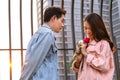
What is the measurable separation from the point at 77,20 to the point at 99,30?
1.43 m

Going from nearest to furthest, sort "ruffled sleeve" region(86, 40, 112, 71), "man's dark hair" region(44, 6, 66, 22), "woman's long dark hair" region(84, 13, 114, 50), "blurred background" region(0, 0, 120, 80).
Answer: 1. "man's dark hair" region(44, 6, 66, 22)
2. "ruffled sleeve" region(86, 40, 112, 71)
3. "woman's long dark hair" region(84, 13, 114, 50)
4. "blurred background" region(0, 0, 120, 80)

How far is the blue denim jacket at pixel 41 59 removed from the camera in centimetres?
341

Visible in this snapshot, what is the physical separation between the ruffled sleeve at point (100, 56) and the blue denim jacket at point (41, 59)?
0.45m

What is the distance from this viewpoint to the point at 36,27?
496 centimetres

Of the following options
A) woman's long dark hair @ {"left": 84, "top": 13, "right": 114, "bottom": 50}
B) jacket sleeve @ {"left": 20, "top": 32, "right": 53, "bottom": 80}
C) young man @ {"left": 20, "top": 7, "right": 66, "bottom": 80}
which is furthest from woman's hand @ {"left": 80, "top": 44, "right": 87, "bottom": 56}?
jacket sleeve @ {"left": 20, "top": 32, "right": 53, "bottom": 80}

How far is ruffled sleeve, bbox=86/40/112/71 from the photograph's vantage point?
3.79 metres

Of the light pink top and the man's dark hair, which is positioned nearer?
the man's dark hair

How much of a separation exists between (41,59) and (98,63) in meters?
0.64

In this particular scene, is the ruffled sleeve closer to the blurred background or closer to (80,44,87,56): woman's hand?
(80,44,87,56): woman's hand


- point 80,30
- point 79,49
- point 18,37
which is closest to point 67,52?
point 80,30

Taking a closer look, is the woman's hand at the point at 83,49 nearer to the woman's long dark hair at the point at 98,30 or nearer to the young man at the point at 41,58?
the woman's long dark hair at the point at 98,30

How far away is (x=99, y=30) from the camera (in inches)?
154

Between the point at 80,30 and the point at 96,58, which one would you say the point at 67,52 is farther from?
the point at 96,58

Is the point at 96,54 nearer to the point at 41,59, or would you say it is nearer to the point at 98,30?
the point at 98,30
